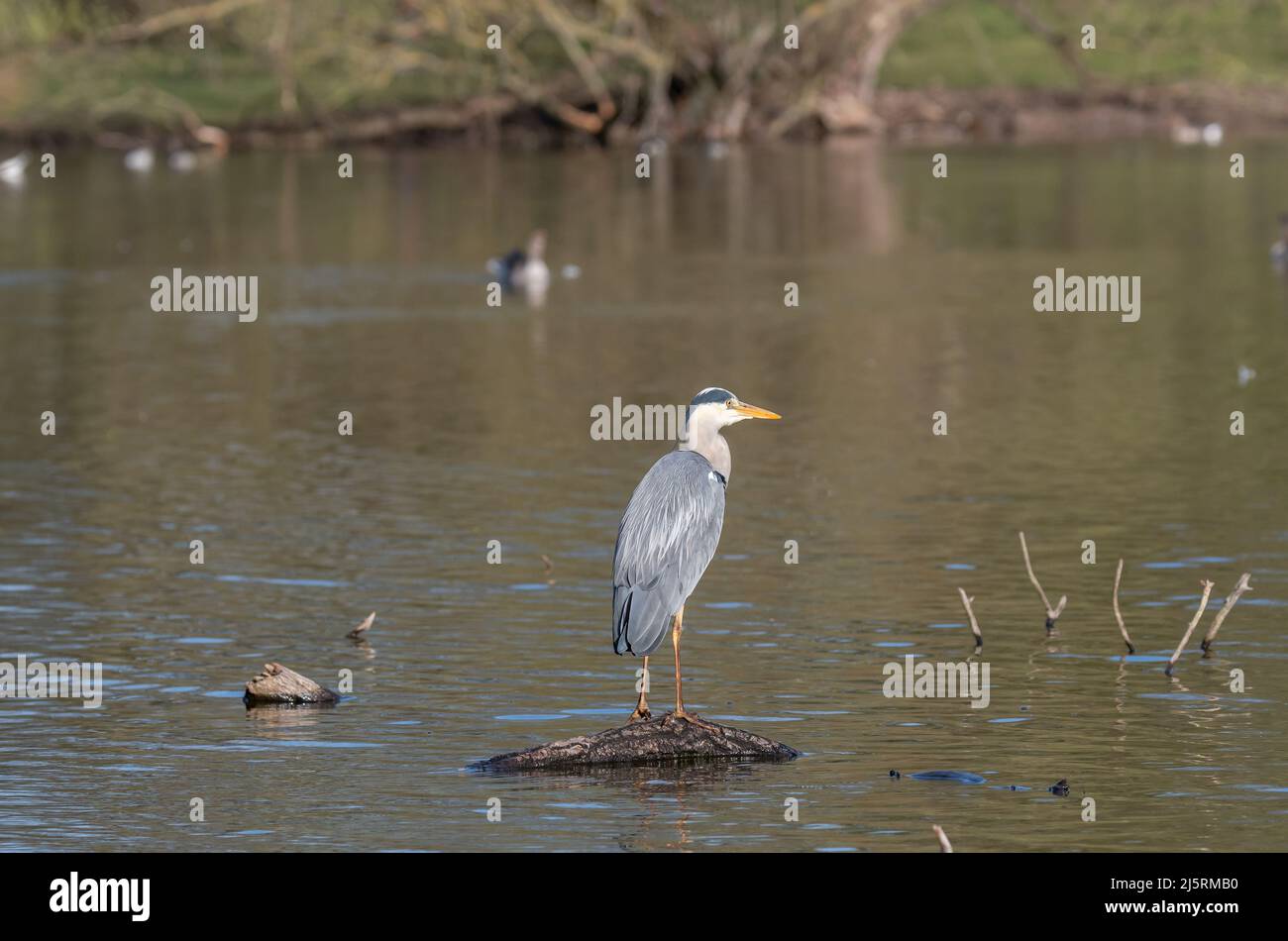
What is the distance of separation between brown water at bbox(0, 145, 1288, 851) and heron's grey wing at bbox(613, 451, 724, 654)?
3.11 feet

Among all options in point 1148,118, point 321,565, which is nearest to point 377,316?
point 321,565

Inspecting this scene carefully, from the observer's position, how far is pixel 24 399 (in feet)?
107

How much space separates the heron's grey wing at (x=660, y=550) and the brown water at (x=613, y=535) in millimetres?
948

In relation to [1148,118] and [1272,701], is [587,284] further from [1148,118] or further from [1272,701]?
[1148,118]

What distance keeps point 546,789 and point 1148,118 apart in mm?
81287

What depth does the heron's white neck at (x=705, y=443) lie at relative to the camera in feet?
51.3

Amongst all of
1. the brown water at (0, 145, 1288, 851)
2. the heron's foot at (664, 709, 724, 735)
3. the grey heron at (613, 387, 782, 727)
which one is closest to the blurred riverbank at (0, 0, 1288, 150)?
the brown water at (0, 145, 1288, 851)

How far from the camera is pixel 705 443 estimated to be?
15.7 metres

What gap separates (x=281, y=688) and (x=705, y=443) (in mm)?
3591

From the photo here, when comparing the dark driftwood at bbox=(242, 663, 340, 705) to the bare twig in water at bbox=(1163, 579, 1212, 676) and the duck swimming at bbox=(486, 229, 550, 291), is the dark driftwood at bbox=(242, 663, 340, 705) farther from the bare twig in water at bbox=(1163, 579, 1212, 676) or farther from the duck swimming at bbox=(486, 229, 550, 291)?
the duck swimming at bbox=(486, 229, 550, 291)

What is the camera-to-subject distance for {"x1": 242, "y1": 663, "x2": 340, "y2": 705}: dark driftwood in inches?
666

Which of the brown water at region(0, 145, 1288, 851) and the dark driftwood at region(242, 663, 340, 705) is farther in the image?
the dark driftwood at region(242, 663, 340, 705)

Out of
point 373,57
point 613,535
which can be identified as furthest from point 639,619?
point 373,57

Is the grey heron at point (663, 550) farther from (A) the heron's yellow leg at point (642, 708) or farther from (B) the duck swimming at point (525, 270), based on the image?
(B) the duck swimming at point (525, 270)
